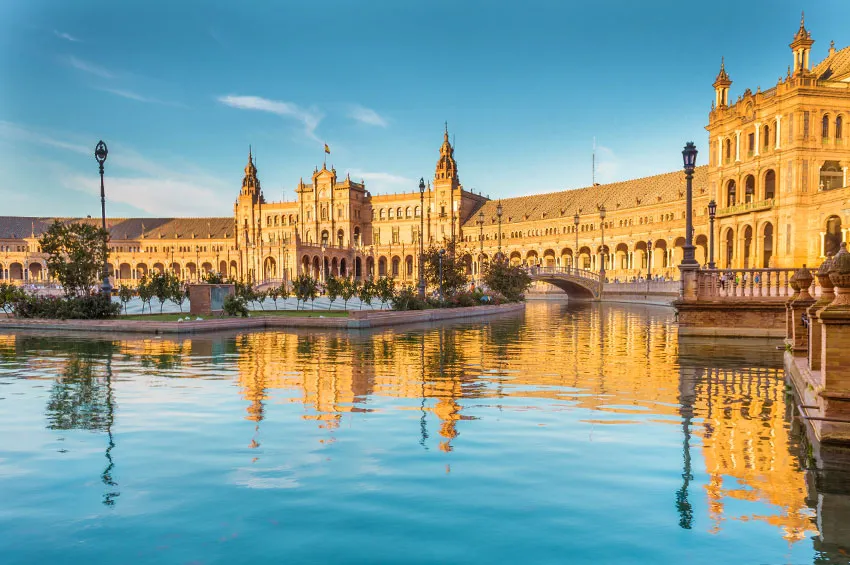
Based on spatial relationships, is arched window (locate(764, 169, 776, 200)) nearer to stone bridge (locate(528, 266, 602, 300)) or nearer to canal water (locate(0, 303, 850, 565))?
stone bridge (locate(528, 266, 602, 300))

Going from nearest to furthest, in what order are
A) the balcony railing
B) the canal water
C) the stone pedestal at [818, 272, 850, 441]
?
the canal water < the stone pedestal at [818, 272, 850, 441] < the balcony railing

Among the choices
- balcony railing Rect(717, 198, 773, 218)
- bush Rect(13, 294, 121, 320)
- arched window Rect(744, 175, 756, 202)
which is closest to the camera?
bush Rect(13, 294, 121, 320)

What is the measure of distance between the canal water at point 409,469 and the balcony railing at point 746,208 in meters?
47.6

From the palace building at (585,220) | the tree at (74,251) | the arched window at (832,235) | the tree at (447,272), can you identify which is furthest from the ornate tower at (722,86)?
the tree at (74,251)

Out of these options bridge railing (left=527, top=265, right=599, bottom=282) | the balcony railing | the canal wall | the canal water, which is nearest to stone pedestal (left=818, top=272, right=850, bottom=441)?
the canal water

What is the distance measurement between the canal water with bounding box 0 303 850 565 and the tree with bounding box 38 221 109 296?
14.9 metres

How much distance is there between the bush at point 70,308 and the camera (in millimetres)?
26188

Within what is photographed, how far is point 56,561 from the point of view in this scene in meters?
4.68

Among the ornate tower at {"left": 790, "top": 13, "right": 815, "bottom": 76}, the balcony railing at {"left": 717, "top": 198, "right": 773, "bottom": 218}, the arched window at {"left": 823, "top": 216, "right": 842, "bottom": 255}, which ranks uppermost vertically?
the ornate tower at {"left": 790, "top": 13, "right": 815, "bottom": 76}

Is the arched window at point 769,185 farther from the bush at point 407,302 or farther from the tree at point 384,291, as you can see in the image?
the bush at point 407,302

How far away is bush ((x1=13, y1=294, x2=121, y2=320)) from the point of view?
26.2 metres

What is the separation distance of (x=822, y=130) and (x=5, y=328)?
57759 millimetres

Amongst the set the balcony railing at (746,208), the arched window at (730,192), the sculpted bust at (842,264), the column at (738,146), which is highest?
the column at (738,146)

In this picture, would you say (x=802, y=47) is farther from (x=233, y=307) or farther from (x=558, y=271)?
(x=233, y=307)
